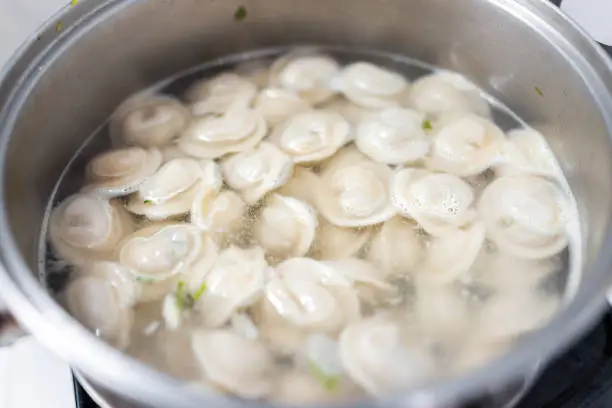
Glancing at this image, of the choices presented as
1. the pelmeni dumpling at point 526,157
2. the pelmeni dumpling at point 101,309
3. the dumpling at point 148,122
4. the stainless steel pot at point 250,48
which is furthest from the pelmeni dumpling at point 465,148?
the pelmeni dumpling at point 101,309

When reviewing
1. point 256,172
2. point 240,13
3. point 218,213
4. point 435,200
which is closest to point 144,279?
point 218,213

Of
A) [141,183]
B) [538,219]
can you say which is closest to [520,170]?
[538,219]

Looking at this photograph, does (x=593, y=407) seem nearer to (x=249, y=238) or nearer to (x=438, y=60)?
(x=249, y=238)

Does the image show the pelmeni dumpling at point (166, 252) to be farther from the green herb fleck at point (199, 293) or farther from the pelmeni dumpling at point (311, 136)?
the pelmeni dumpling at point (311, 136)

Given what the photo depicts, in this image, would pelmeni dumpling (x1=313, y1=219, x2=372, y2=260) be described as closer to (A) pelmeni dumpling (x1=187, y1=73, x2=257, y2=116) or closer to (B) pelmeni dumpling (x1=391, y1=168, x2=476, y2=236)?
(B) pelmeni dumpling (x1=391, y1=168, x2=476, y2=236)

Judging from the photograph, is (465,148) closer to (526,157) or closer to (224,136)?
(526,157)

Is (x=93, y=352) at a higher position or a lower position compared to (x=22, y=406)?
higher

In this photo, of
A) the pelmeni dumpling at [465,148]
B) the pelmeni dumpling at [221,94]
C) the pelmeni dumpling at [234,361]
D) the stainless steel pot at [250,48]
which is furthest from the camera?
the pelmeni dumpling at [221,94]
